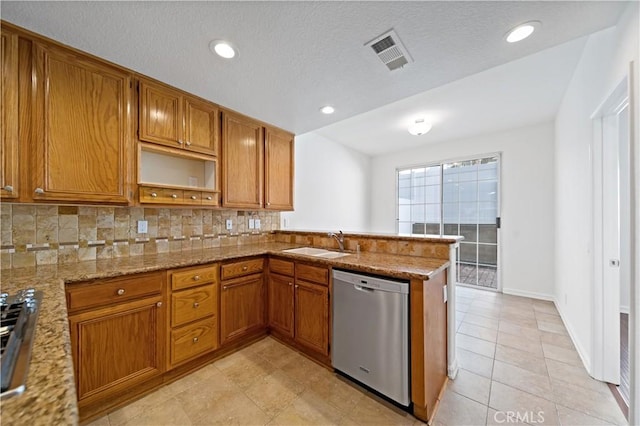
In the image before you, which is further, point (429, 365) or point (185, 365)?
point (185, 365)

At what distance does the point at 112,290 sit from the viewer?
5.38ft

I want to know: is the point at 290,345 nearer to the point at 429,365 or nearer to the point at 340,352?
the point at 340,352

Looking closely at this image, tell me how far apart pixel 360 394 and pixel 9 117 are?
9.26 ft

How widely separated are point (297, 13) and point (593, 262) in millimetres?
2744

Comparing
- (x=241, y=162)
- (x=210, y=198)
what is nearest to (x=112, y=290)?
(x=210, y=198)

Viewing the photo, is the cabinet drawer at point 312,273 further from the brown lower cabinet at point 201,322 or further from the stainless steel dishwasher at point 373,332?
the stainless steel dishwasher at point 373,332

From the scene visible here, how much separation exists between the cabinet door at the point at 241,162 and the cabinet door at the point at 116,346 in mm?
1173

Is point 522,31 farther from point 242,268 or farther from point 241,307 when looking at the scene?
point 241,307

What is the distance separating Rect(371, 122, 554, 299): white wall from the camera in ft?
12.3

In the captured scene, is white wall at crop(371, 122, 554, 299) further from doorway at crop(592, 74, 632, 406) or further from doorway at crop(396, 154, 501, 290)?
doorway at crop(592, 74, 632, 406)

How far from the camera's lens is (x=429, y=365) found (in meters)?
1.60

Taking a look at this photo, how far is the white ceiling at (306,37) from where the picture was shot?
1345mm

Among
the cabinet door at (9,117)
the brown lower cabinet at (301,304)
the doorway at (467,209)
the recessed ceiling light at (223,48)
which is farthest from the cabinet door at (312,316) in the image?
the doorway at (467,209)

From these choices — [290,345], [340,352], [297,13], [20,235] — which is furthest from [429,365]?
[20,235]
